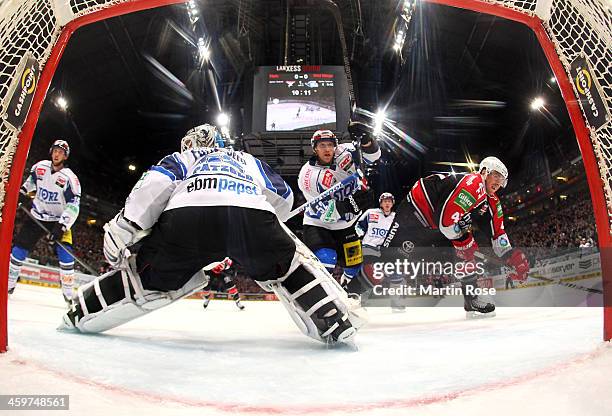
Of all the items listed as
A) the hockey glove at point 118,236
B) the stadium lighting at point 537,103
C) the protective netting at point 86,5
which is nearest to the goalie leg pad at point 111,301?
the hockey glove at point 118,236

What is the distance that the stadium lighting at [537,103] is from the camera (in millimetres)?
9625

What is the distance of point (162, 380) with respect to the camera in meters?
1.02

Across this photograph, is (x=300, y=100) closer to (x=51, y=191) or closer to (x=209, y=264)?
(x=51, y=191)

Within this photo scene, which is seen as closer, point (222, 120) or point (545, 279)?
point (545, 279)

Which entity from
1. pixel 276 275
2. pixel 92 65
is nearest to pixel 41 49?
pixel 276 275

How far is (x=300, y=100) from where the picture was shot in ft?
22.9

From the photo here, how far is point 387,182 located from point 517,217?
364 cm

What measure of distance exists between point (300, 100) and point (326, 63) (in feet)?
9.56

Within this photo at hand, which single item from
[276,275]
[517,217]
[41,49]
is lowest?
[276,275]

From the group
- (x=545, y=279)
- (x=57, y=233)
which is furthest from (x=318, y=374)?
(x=545, y=279)

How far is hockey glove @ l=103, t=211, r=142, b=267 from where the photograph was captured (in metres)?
1.47

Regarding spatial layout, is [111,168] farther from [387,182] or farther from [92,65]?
[387,182]

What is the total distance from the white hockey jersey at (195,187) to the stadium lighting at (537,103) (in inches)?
390

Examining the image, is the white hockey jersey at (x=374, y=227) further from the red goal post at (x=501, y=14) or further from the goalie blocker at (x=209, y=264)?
the red goal post at (x=501, y=14)
